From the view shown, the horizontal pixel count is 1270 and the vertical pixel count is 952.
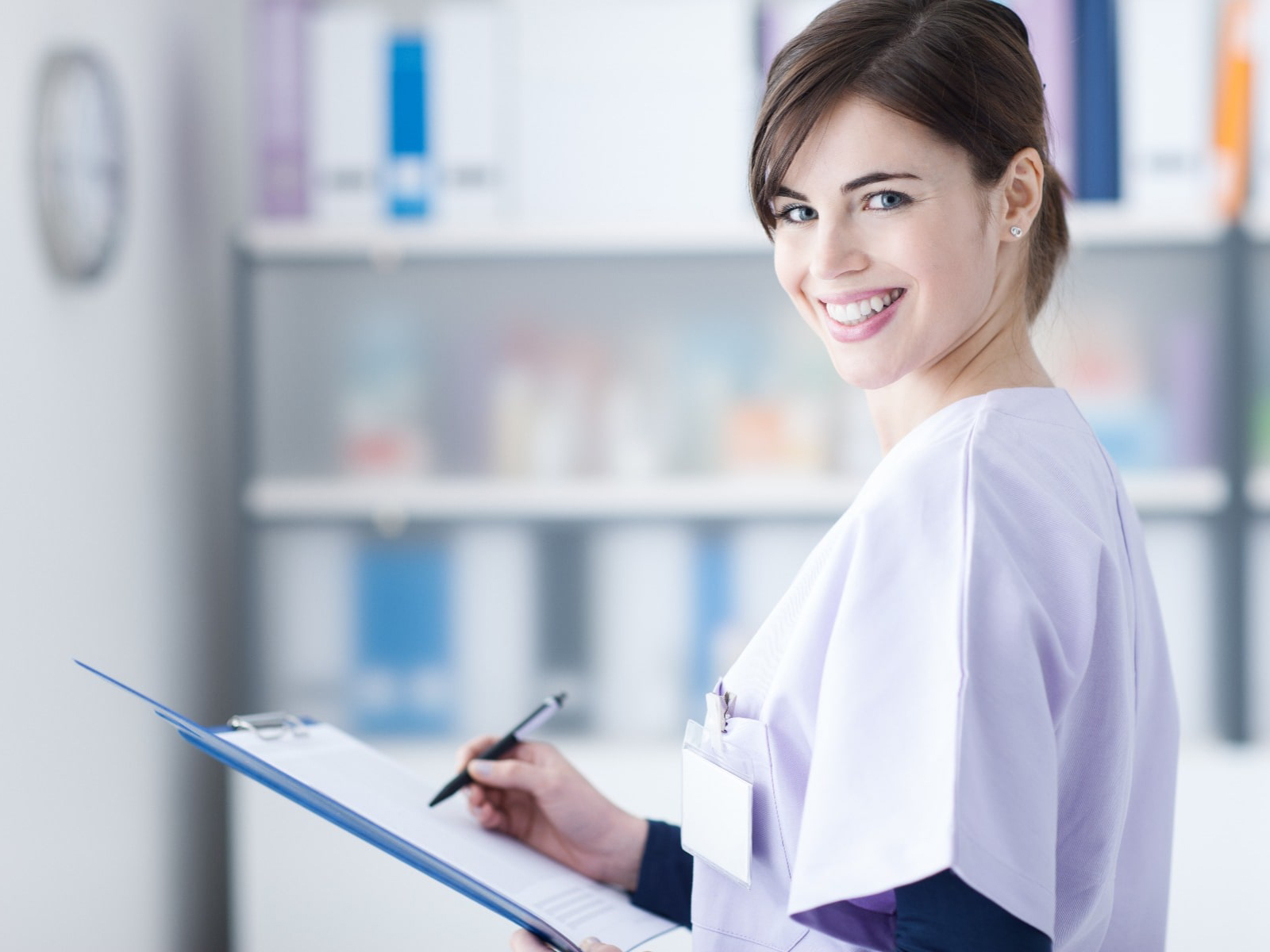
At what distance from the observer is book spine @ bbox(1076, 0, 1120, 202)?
1815mm

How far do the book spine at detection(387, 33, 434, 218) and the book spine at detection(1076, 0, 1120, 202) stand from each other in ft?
3.60

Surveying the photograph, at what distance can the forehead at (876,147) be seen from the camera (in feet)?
2.34

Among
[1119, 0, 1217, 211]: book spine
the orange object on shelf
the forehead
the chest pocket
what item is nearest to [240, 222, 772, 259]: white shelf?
[1119, 0, 1217, 211]: book spine

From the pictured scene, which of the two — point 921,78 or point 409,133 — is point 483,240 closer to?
point 409,133

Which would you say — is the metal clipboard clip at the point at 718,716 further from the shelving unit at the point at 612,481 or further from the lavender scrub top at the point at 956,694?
the shelving unit at the point at 612,481

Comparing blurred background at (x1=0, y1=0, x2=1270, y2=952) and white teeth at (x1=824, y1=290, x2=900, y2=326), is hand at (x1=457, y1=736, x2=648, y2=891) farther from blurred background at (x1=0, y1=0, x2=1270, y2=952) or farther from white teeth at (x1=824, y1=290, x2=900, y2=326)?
blurred background at (x1=0, y1=0, x2=1270, y2=952)

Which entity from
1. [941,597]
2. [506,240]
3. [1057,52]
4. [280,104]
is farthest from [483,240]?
[941,597]

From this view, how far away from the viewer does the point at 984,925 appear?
23.5 inches

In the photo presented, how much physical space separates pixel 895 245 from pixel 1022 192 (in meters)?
0.11

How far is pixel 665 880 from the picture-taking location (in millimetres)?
1003

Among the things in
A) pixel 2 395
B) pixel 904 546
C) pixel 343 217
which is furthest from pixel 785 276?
pixel 343 217

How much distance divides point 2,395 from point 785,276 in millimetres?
1185

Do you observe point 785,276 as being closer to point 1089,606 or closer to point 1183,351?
point 1089,606

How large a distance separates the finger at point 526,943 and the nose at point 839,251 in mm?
516
